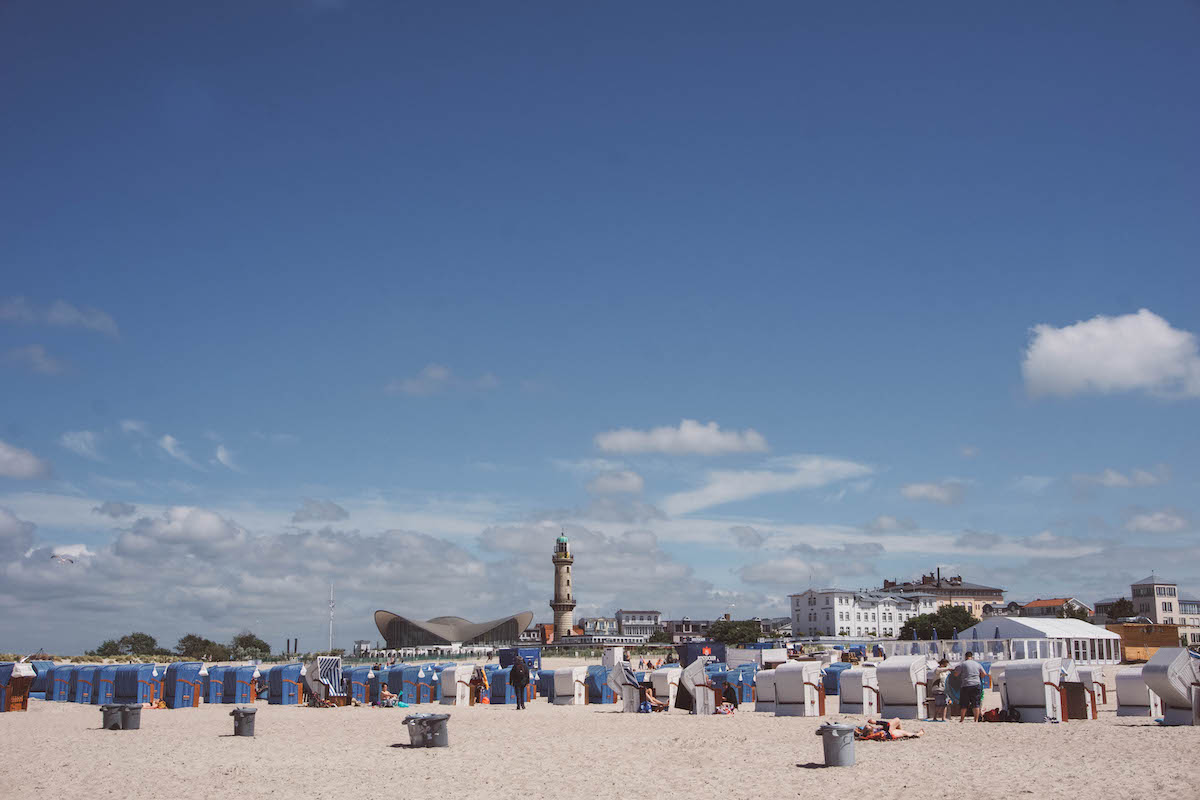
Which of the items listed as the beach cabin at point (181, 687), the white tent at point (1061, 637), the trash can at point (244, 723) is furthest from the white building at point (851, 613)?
the trash can at point (244, 723)

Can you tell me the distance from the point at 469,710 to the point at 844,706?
11.2 m

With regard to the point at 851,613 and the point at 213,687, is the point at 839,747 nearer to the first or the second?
the point at 213,687

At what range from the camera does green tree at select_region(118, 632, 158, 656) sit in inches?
3764

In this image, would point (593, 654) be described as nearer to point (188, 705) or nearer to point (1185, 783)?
point (188, 705)

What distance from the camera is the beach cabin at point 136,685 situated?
32594 millimetres

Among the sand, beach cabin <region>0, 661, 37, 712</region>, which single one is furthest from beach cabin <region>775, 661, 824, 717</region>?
beach cabin <region>0, 661, 37, 712</region>

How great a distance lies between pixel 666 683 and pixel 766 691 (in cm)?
379

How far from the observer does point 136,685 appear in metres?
32.9

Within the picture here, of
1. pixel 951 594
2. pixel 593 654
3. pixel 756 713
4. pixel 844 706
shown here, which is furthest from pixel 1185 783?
pixel 951 594

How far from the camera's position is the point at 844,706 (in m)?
23.7

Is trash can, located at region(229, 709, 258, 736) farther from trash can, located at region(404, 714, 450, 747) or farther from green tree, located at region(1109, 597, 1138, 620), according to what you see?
green tree, located at region(1109, 597, 1138, 620)

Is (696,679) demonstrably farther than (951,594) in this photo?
No

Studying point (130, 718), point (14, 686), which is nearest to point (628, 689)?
point (130, 718)

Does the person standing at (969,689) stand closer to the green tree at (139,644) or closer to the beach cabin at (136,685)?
the beach cabin at (136,685)
